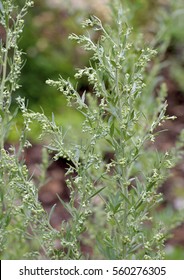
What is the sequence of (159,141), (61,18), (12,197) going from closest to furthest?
(12,197) < (159,141) < (61,18)

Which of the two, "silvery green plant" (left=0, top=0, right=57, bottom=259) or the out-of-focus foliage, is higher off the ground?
the out-of-focus foliage

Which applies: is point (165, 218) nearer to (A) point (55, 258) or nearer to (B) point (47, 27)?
(A) point (55, 258)

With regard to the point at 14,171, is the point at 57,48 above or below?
above

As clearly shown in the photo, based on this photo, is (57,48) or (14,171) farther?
(57,48)

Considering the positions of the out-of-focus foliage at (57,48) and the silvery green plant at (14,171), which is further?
the out-of-focus foliage at (57,48)

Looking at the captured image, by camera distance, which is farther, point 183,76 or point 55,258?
point 183,76

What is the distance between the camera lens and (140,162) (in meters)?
2.54

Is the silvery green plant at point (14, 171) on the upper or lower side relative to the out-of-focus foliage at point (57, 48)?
lower

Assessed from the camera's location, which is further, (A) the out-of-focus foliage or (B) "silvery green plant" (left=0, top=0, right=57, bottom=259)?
(A) the out-of-focus foliage

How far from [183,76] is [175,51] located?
1.90 ft

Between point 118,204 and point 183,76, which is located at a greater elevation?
point 183,76

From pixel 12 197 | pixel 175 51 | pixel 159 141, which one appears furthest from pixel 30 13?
pixel 12 197

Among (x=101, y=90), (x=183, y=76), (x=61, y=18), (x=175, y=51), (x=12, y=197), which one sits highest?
(x=61, y=18)

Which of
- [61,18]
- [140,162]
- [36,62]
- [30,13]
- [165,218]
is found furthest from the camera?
[61,18]
